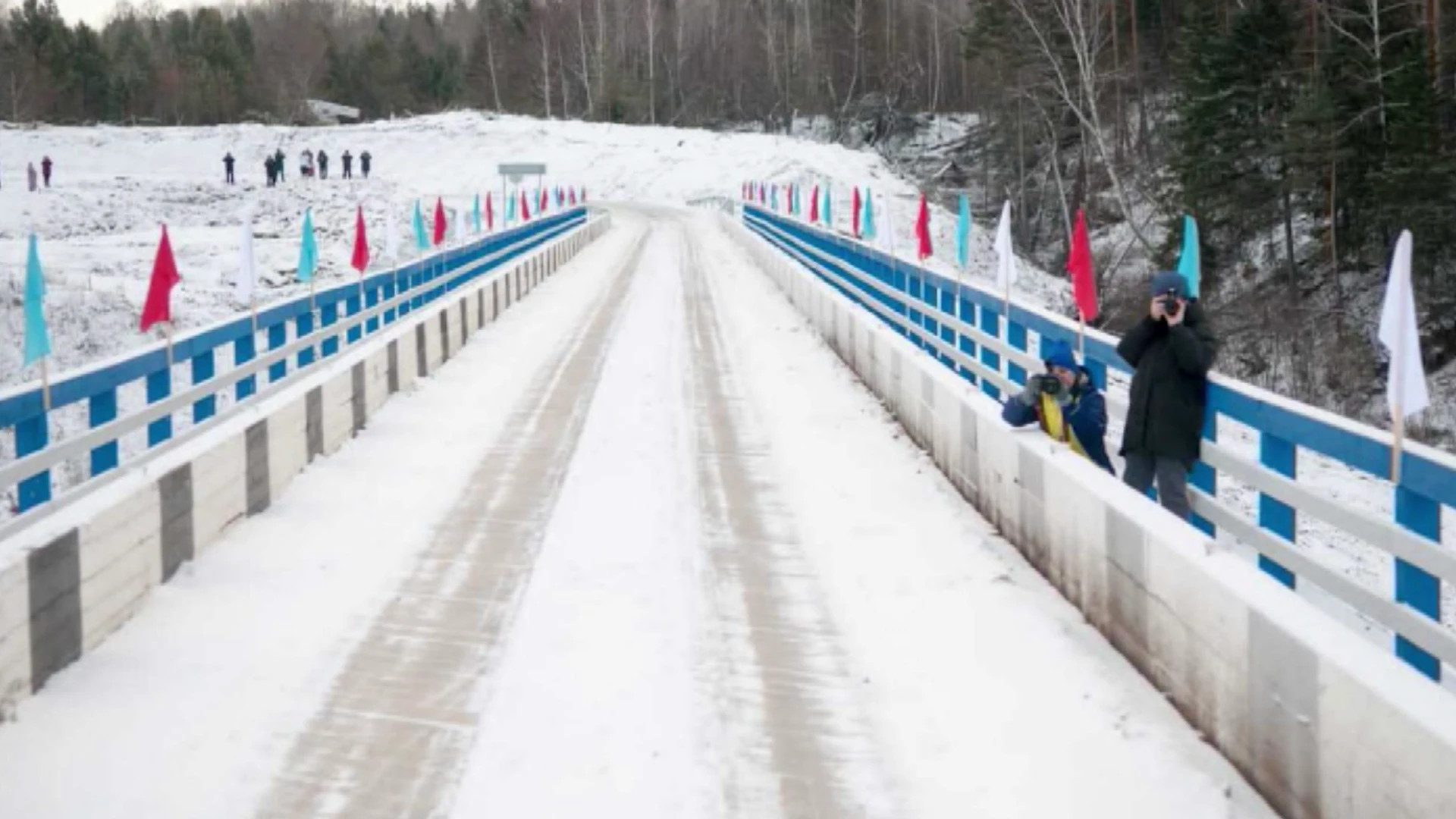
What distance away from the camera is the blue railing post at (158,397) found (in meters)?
9.94

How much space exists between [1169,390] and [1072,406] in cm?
120

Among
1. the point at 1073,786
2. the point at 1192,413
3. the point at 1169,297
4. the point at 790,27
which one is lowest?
the point at 1073,786

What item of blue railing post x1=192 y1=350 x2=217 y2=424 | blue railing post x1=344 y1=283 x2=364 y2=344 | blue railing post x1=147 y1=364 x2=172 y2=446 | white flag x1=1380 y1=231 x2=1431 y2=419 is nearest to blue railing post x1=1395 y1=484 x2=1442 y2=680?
white flag x1=1380 y1=231 x2=1431 y2=419

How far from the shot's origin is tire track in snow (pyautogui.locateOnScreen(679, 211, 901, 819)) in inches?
211

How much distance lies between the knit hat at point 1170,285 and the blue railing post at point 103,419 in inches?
224

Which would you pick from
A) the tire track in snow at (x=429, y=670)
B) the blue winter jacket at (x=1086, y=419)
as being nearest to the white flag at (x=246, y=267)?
the tire track in snow at (x=429, y=670)

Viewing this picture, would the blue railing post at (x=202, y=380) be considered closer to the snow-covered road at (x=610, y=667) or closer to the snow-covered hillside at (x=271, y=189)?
the snow-covered road at (x=610, y=667)

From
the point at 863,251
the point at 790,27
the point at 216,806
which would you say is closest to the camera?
the point at 216,806

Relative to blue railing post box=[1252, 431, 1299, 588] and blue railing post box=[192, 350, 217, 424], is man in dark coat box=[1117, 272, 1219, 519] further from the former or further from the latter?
blue railing post box=[192, 350, 217, 424]

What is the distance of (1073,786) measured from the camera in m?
5.37

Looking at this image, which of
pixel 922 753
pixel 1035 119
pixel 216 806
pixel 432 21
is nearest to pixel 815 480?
pixel 922 753

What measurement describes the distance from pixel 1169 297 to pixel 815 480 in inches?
151

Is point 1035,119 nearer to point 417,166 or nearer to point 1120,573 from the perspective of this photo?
point 417,166

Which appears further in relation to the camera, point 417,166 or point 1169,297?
point 417,166
